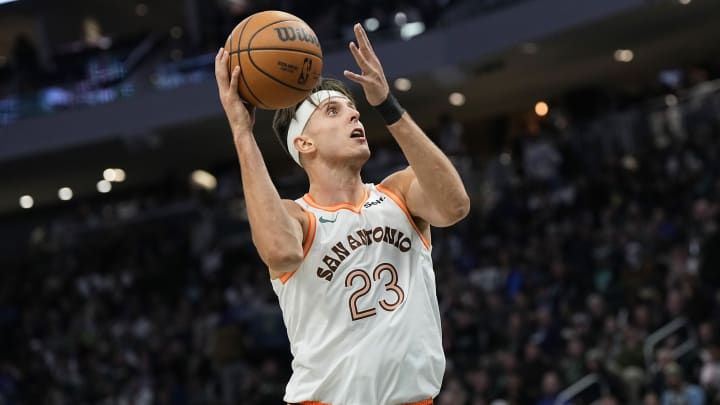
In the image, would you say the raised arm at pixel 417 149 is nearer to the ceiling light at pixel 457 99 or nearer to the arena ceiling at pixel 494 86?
the arena ceiling at pixel 494 86

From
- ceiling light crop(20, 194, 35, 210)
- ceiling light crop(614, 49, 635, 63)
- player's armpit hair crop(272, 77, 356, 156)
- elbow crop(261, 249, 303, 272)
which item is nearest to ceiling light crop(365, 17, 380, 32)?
ceiling light crop(614, 49, 635, 63)

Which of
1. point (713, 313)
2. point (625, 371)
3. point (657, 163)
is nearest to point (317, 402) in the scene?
point (625, 371)

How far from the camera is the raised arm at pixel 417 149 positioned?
175 inches

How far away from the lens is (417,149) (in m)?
4.45

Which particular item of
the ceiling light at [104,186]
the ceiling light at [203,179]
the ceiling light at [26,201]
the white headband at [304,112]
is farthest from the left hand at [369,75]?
the ceiling light at [26,201]

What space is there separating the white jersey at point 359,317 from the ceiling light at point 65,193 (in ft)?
82.2

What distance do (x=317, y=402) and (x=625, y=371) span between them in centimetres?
773

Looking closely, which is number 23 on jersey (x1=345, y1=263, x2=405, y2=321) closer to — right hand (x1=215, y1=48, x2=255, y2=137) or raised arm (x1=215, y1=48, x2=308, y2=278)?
raised arm (x1=215, y1=48, x2=308, y2=278)

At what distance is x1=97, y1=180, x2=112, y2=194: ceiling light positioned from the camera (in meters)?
28.4

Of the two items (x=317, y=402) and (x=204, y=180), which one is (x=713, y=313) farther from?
(x=204, y=180)

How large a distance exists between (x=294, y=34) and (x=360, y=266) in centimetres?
101

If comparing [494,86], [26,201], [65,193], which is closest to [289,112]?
[494,86]

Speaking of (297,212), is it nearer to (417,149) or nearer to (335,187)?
(335,187)

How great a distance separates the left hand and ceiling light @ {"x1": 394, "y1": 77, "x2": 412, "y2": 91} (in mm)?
16558
